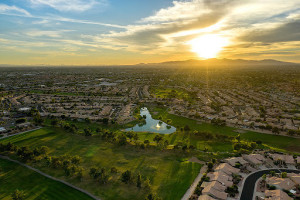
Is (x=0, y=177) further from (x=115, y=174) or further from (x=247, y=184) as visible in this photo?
(x=247, y=184)

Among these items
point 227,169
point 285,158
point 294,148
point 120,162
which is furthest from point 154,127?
point 294,148

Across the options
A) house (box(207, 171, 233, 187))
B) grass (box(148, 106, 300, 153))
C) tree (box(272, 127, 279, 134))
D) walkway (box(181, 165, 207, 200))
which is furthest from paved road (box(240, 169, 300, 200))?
tree (box(272, 127, 279, 134))

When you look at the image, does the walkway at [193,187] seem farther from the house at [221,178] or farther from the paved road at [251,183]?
the paved road at [251,183]

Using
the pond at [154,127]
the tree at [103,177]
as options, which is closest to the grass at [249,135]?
the pond at [154,127]

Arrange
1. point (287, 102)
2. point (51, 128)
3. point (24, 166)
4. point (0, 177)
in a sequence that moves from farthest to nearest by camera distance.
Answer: point (287, 102), point (51, 128), point (24, 166), point (0, 177)

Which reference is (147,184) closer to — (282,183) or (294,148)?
(282,183)

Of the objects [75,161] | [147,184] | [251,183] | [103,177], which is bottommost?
[251,183]

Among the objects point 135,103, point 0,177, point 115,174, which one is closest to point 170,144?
point 115,174
